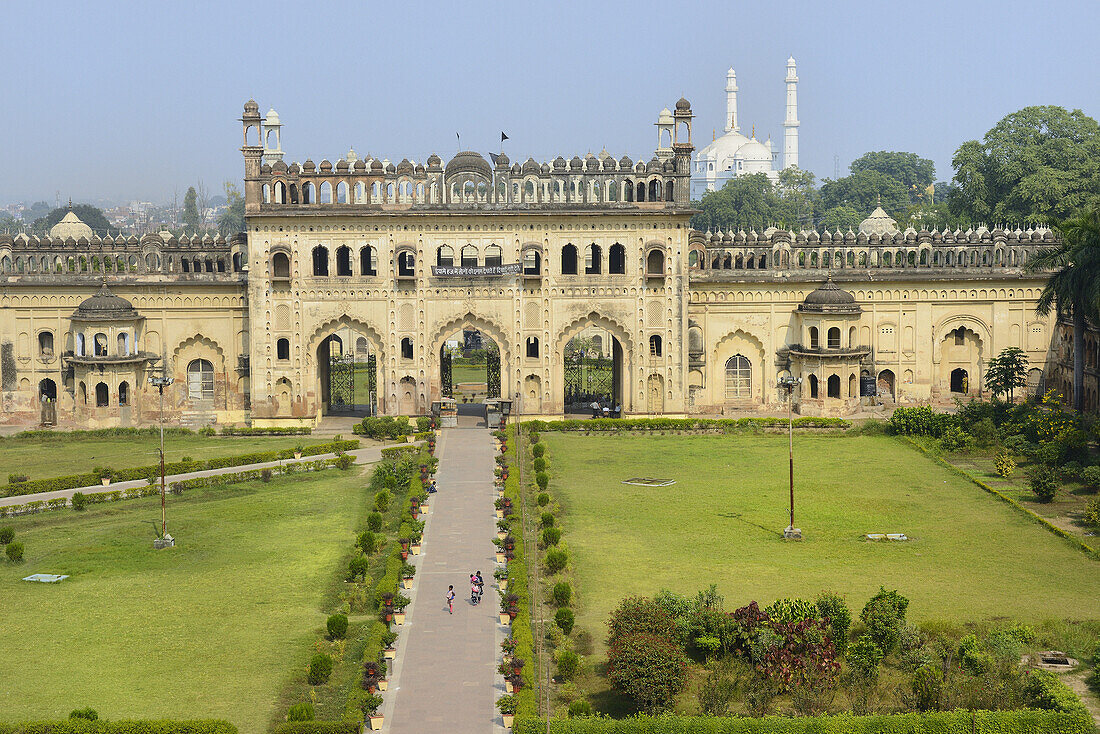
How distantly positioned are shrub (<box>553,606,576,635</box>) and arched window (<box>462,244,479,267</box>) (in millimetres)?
28192

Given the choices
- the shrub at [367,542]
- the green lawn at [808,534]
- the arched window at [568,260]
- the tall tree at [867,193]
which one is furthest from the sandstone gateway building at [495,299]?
the tall tree at [867,193]

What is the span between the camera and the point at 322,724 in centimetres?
2055

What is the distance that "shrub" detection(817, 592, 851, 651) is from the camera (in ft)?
80.7

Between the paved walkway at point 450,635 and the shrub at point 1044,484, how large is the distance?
53.2 ft

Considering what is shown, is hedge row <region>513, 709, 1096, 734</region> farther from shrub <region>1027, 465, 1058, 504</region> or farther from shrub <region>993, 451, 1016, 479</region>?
shrub <region>993, 451, 1016, 479</region>

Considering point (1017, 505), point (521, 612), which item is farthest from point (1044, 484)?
point (521, 612)

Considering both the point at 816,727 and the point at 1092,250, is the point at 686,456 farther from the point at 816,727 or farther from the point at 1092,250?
the point at 816,727

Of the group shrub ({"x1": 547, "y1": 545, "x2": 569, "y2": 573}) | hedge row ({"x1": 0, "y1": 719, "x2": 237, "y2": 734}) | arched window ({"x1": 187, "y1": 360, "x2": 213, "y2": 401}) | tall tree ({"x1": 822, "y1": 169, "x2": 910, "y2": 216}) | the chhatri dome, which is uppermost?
tall tree ({"x1": 822, "y1": 169, "x2": 910, "y2": 216})

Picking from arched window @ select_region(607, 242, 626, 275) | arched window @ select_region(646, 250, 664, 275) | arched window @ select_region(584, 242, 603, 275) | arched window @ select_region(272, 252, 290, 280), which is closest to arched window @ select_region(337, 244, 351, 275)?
arched window @ select_region(272, 252, 290, 280)

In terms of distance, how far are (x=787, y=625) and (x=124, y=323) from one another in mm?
36427

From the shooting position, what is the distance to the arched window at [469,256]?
172ft

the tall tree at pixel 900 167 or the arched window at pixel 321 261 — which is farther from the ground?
the tall tree at pixel 900 167

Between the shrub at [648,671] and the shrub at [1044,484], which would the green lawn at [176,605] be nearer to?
the shrub at [648,671]

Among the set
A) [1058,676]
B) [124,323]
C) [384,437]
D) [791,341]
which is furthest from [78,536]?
[791,341]
